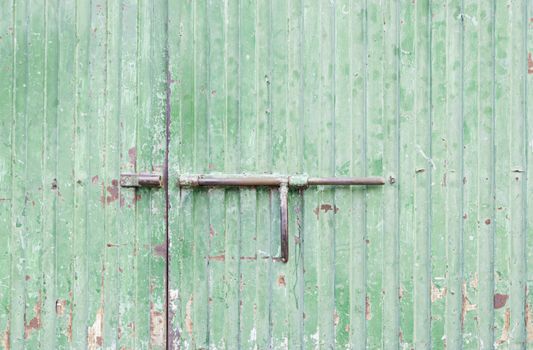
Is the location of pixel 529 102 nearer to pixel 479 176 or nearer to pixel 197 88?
pixel 479 176

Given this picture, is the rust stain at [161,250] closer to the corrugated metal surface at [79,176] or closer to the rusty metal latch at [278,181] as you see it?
the corrugated metal surface at [79,176]

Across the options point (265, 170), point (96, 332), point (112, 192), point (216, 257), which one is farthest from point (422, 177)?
point (96, 332)

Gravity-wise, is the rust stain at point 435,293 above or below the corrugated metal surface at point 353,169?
below

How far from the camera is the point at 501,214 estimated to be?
1381 mm

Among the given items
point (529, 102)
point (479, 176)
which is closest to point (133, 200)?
point (479, 176)

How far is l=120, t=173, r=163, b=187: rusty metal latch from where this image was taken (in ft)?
4.44

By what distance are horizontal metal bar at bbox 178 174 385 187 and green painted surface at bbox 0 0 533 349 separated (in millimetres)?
32

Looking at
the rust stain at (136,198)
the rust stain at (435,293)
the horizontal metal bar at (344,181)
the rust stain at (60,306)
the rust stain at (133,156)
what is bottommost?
the rust stain at (60,306)

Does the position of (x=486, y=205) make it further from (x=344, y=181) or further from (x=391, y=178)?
(x=344, y=181)

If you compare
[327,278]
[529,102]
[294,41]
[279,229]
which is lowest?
[327,278]

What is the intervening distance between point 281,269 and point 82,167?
2.05ft

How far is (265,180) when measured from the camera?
4.42ft

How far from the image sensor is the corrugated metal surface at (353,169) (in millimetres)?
1372

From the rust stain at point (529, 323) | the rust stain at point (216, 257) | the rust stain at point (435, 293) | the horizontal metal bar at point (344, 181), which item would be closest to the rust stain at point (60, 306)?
the rust stain at point (216, 257)
